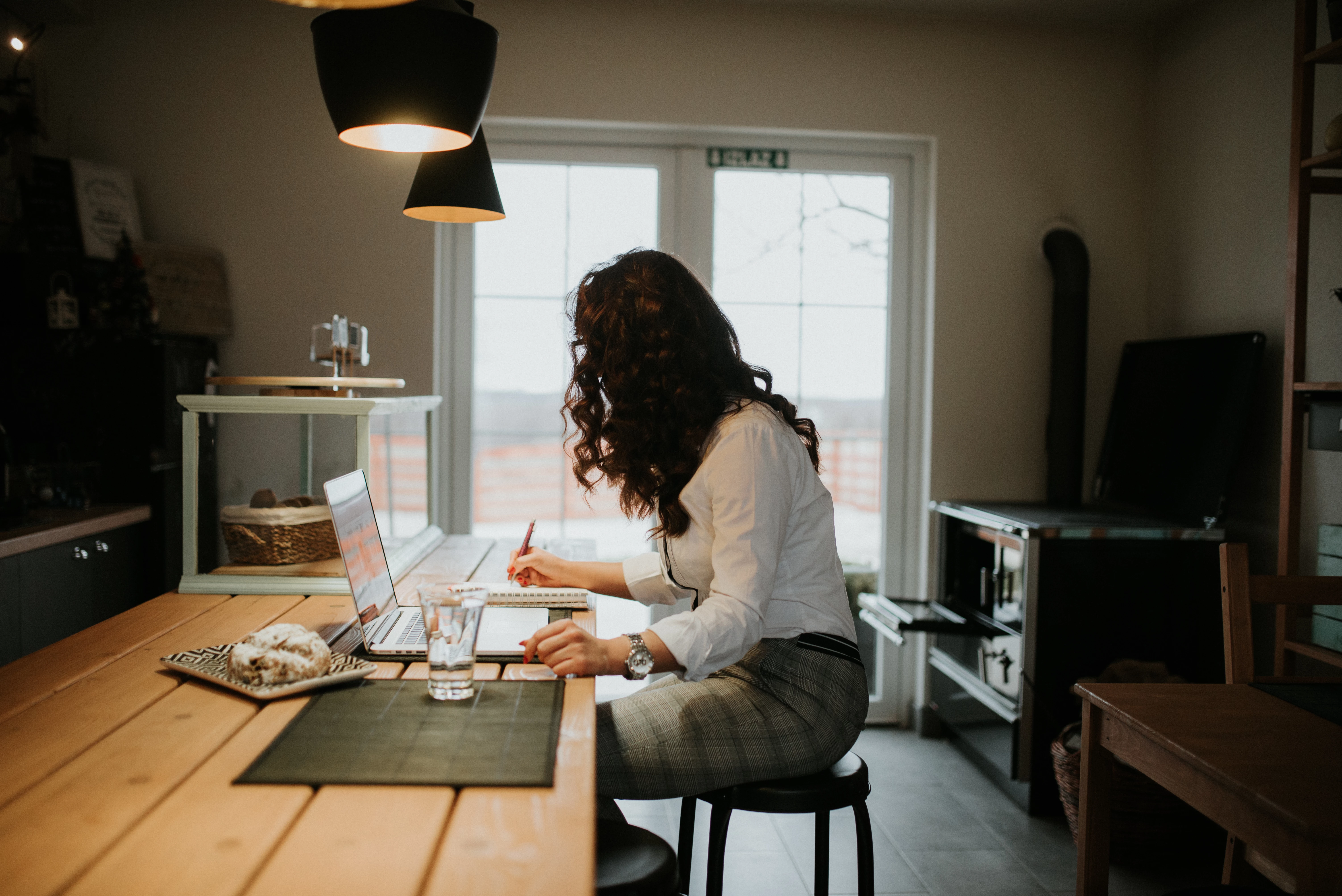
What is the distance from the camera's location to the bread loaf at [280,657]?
1.21 metres

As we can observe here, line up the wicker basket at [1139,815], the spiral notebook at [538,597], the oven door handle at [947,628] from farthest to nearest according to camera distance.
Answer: the oven door handle at [947,628], the wicker basket at [1139,815], the spiral notebook at [538,597]

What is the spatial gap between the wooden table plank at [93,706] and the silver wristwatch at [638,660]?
618mm

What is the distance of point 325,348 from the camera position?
2104mm

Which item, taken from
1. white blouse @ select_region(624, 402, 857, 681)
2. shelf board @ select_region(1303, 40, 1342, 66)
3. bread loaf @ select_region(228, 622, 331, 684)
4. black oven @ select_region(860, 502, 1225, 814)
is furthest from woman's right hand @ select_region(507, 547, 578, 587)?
shelf board @ select_region(1303, 40, 1342, 66)

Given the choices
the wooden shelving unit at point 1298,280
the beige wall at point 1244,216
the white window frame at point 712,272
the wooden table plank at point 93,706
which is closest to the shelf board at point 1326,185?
the wooden shelving unit at point 1298,280

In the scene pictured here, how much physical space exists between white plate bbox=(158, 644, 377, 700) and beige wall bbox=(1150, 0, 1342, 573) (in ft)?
8.38

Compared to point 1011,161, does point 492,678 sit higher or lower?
lower

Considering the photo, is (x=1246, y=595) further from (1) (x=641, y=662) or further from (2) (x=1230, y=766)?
(1) (x=641, y=662)

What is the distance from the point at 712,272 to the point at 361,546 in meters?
2.30

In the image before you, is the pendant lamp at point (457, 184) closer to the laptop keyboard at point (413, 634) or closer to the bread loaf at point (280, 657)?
the laptop keyboard at point (413, 634)

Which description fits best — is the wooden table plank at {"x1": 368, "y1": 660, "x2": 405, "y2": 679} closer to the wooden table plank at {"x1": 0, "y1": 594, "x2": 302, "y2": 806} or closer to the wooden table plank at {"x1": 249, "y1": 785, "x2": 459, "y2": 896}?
the wooden table plank at {"x1": 0, "y1": 594, "x2": 302, "y2": 806}

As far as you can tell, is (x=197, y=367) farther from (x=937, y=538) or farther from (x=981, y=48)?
(x=981, y=48)

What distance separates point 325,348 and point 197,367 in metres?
1.25

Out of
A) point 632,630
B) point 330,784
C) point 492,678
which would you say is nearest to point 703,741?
point 492,678
